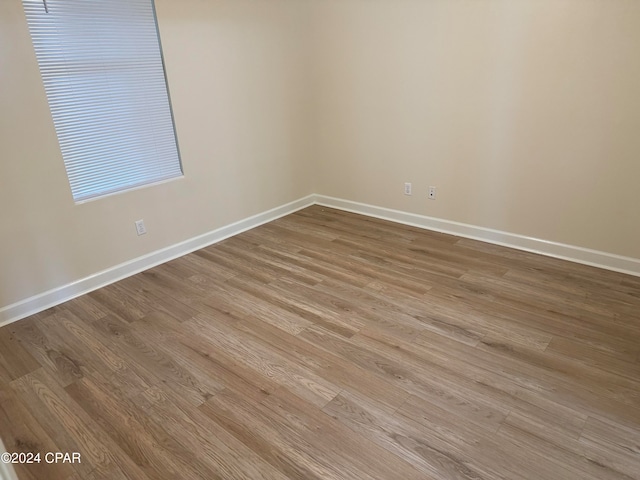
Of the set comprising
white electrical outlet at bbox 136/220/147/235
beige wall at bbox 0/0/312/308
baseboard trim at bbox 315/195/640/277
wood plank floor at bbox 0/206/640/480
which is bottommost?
wood plank floor at bbox 0/206/640/480

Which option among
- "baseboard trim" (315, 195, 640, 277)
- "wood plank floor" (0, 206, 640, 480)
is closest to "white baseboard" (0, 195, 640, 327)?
"baseboard trim" (315, 195, 640, 277)

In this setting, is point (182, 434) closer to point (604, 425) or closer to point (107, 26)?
point (604, 425)

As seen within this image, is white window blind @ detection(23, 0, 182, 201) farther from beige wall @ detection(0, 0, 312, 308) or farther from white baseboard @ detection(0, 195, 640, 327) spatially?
white baseboard @ detection(0, 195, 640, 327)

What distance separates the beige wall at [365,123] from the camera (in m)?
2.75

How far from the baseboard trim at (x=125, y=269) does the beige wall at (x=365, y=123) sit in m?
0.06

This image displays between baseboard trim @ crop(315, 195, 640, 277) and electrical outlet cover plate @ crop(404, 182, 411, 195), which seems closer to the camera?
baseboard trim @ crop(315, 195, 640, 277)

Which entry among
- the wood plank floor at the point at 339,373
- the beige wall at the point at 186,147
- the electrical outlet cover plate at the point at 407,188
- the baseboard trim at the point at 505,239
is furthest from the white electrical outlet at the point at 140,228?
the electrical outlet cover plate at the point at 407,188

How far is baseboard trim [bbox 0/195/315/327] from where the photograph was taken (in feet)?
9.29

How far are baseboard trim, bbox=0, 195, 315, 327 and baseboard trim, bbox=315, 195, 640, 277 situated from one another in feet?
2.88

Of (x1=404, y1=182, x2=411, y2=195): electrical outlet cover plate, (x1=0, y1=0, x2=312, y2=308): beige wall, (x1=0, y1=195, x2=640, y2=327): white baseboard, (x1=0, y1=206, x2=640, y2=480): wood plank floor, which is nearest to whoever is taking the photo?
(x1=0, y1=206, x2=640, y2=480): wood plank floor

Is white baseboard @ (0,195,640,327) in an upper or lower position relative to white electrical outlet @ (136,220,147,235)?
lower

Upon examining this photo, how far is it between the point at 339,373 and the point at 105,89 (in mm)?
2528

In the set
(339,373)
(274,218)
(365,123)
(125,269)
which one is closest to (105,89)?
(125,269)

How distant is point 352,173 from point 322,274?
61.7 inches
